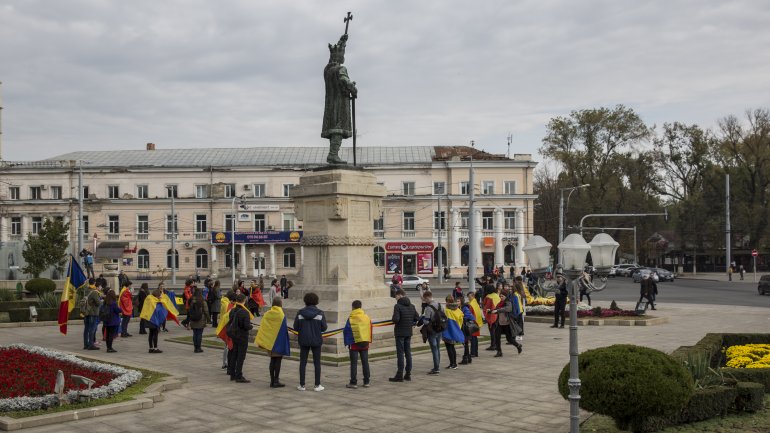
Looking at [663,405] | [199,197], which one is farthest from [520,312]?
[199,197]

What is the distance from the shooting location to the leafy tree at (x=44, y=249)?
41719 mm

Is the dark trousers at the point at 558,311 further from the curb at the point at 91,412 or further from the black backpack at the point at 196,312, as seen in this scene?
the curb at the point at 91,412

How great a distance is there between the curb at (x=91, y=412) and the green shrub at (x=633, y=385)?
6.63 m

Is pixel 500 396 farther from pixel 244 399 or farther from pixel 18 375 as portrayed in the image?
pixel 18 375

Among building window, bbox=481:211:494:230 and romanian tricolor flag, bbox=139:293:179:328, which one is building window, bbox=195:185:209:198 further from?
romanian tricolor flag, bbox=139:293:179:328

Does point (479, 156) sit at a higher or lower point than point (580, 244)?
higher

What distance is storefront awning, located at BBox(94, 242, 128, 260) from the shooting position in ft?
211

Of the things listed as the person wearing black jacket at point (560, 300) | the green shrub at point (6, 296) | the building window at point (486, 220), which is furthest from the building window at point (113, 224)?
the person wearing black jacket at point (560, 300)

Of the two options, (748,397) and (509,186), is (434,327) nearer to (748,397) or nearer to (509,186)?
(748,397)

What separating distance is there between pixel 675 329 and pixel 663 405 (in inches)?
604

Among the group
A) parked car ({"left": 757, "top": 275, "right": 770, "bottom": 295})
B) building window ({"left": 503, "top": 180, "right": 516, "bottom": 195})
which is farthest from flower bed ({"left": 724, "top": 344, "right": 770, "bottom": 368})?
building window ({"left": 503, "top": 180, "right": 516, "bottom": 195})

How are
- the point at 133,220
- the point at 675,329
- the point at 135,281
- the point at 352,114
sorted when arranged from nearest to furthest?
the point at 352,114 < the point at 675,329 < the point at 135,281 < the point at 133,220

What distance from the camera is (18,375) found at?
40.8 feet

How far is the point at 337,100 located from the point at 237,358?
8.84 m
